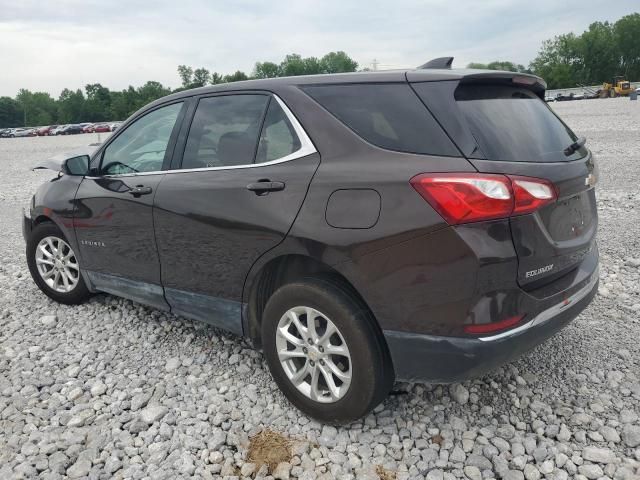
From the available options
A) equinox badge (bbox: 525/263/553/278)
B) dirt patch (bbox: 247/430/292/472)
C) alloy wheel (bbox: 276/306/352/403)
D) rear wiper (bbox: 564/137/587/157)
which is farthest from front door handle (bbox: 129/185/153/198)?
rear wiper (bbox: 564/137/587/157)

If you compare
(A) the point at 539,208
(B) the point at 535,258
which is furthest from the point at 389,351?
(A) the point at 539,208

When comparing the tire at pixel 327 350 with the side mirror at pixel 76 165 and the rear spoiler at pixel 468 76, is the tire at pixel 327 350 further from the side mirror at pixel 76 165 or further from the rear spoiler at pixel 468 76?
the side mirror at pixel 76 165

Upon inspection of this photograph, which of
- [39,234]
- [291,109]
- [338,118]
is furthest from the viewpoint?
[39,234]

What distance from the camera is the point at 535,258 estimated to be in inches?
92.4

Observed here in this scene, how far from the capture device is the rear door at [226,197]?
2795 mm

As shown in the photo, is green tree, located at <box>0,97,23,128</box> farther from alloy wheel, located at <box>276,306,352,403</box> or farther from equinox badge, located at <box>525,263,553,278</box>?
equinox badge, located at <box>525,263,553,278</box>

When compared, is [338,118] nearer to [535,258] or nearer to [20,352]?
[535,258]

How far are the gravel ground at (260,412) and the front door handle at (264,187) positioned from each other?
1206 mm

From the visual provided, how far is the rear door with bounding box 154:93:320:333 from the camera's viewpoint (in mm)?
2795

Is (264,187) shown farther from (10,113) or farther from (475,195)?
(10,113)

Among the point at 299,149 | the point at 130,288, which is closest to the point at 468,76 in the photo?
the point at 299,149

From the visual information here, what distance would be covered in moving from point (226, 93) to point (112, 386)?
1.96 meters

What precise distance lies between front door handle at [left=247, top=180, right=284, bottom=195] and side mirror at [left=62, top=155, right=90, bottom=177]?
199 cm

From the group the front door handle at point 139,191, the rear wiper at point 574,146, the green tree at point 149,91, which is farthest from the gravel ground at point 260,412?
the green tree at point 149,91
